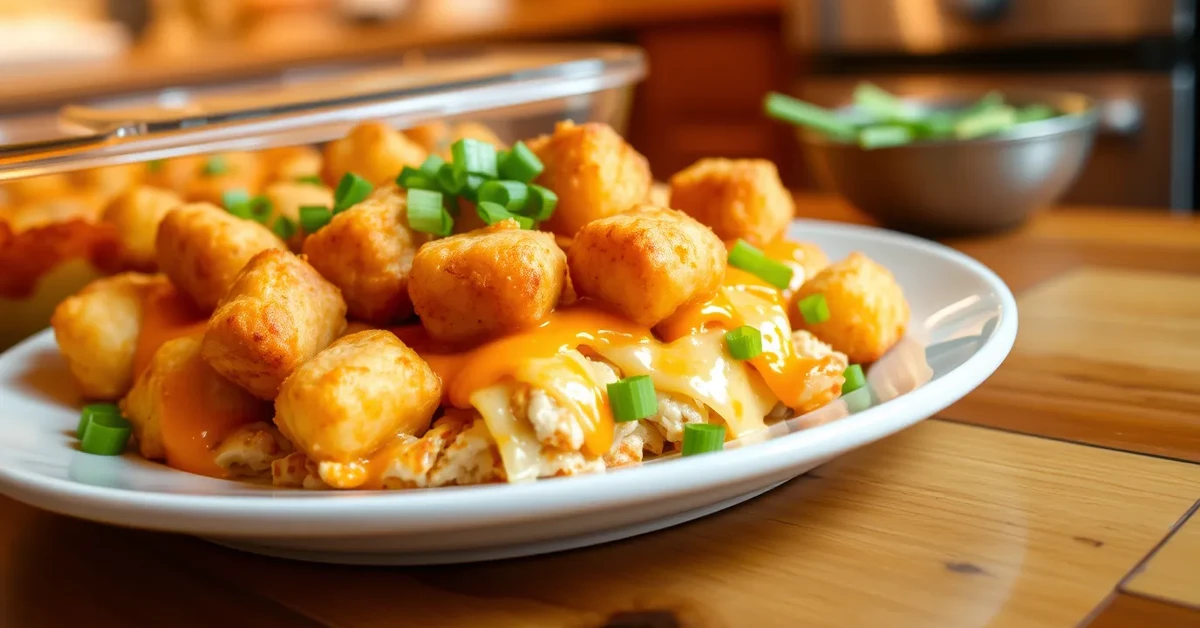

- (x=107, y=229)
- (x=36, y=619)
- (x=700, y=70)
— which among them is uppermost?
(x=107, y=229)

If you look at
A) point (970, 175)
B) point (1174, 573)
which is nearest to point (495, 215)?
point (1174, 573)

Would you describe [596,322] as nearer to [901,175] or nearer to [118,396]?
[118,396]

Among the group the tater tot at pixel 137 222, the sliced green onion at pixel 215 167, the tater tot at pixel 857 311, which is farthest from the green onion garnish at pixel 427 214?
the sliced green onion at pixel 215 167

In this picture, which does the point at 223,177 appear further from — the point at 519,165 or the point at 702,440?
the point at 702,440

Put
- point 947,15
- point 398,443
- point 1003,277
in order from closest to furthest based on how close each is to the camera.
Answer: point 398,443, point 1003,277, point 947,15

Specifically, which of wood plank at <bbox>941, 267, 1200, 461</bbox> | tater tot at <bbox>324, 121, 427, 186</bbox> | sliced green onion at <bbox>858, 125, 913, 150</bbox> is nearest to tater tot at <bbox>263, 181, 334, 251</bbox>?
tater tot at <bbox>324, 121, 427, 186</bbox>

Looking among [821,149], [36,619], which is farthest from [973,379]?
[821,149]

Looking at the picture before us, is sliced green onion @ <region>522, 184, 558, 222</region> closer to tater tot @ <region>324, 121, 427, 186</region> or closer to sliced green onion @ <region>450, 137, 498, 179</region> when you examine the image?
sliced green onion @ <region>450, 137, 498, 179</region>
